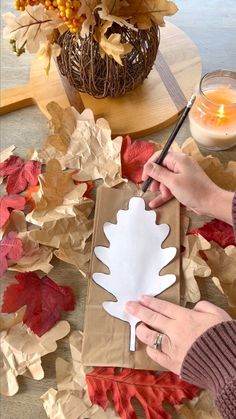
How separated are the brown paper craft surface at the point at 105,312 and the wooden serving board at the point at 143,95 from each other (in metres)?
0.14

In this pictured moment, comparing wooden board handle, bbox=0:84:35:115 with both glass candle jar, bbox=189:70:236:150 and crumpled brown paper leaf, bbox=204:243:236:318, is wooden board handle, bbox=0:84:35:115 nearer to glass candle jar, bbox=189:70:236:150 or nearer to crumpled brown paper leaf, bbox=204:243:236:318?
glass candle jar, bbox=189:70:236:150

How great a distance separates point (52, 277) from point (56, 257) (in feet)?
0.10

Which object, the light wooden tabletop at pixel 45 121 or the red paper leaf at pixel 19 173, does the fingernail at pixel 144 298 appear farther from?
the red paper leaf at pixel 19 173

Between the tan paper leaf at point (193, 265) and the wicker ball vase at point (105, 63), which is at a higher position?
the wicker ball vase at point (105, 63)

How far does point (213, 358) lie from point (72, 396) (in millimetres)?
170

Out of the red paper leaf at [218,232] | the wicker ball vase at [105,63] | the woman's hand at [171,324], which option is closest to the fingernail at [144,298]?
the woman's hand at [171,324]

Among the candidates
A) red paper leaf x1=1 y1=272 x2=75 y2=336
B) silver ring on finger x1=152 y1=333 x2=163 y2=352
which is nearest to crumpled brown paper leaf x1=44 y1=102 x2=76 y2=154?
red paper leaf x1=1 y1=272 x2=75 y2=336

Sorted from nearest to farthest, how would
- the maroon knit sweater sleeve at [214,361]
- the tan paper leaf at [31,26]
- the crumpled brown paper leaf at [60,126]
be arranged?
the maroon knit sweater sleeve at [214,361]
the tan paper leaf at [31,26]
the crumpled brown paper leaf at [60,126]

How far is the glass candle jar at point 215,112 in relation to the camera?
72 centimetres

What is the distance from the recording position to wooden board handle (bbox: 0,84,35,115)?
0.82 metres

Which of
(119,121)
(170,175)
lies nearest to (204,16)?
(119,121)

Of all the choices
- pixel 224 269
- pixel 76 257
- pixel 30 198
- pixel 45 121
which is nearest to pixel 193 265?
pixel 224 269

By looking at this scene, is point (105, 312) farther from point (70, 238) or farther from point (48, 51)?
point (48, 51)

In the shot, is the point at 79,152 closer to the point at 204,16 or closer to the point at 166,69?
the point at 166,69
